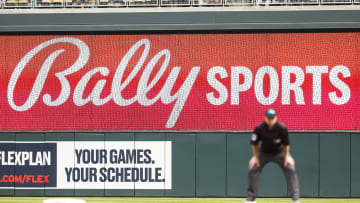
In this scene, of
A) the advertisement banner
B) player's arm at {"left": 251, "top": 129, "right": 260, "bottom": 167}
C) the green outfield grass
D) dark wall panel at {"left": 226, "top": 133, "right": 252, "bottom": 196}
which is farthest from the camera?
the advertisement banner

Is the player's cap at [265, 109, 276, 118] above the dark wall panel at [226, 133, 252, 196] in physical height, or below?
above

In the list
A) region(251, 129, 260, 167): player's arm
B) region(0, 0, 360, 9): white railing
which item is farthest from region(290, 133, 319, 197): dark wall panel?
region(251, 129, 260, 167): player's arm

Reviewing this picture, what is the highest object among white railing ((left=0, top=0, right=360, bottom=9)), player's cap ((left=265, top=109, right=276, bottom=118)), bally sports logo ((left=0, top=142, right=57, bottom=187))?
white railing ((left=0, top=0, right=360, bottom=9))

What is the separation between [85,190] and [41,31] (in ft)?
17.9

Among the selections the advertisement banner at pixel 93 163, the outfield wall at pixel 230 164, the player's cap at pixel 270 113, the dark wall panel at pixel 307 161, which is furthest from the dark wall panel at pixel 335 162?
the player's cap at pixel 270 113

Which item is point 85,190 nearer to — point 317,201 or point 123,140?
point 123,140

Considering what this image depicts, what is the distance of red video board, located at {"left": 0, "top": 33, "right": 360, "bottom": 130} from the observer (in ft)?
68.9

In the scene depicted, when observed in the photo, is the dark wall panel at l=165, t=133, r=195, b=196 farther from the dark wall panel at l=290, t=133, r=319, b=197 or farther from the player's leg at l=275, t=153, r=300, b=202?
the player's leg at l=275, t=153, r=300, b=202

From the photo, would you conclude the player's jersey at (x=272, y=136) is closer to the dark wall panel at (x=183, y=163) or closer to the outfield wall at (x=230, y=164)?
the outfield wall at (x=230, y=164)

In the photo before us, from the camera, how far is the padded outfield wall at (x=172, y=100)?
2086 cm

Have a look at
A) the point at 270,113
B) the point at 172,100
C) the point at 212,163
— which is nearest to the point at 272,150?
the point at 270,113

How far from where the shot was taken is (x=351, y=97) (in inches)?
824

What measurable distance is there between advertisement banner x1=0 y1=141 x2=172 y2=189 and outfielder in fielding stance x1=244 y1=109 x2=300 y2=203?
317 inches

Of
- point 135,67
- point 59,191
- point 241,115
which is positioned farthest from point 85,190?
point 241,115
